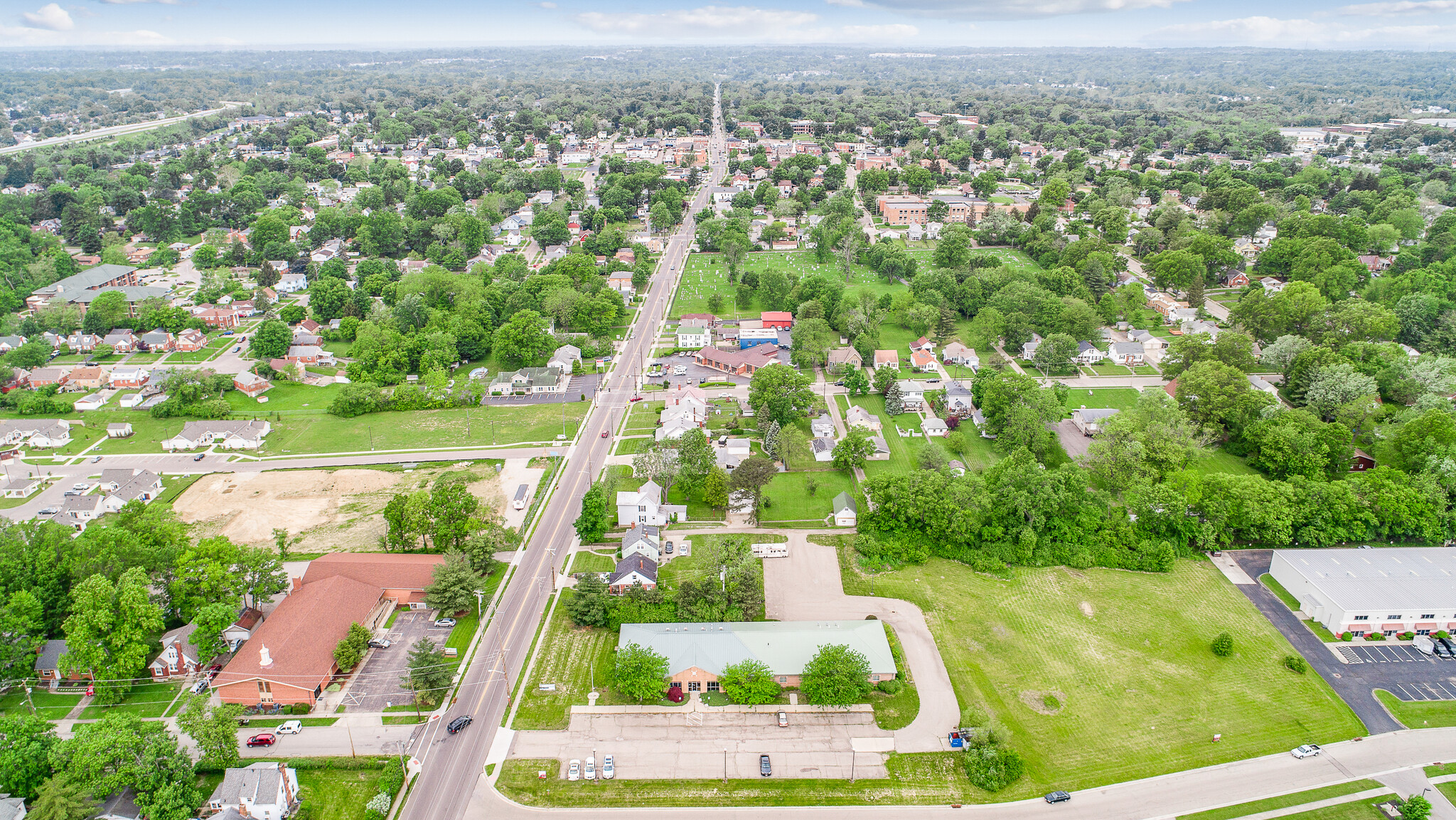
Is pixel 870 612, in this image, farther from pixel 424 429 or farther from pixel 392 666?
pixel 424 429

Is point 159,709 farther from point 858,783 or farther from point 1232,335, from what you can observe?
point 1232,335

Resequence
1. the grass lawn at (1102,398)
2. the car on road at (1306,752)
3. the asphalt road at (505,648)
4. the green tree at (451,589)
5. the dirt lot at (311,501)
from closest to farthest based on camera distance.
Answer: the asphalt road at (505,648)
the car on road at (1306,752)
the green tree at (451,589)
the dirt lot at (311,501)
the grass lawn at (1102,398)

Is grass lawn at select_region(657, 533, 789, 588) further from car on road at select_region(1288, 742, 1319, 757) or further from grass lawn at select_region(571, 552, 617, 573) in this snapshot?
car on road at select_region(1288, 742, 1319, 757)

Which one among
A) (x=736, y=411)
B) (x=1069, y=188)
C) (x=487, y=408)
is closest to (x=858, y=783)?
(x=736, y=411)

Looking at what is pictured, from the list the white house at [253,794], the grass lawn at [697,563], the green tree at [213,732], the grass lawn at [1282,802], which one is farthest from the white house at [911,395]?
the green tree at [213,732]

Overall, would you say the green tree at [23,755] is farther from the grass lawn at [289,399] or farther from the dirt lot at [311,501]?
the grass lawn at [289,399]

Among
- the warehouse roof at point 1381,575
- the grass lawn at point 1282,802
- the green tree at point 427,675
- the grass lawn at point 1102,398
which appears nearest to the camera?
the grass lawn at point 1282,802

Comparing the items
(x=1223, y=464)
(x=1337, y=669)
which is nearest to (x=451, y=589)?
(x=1337, y=669)
